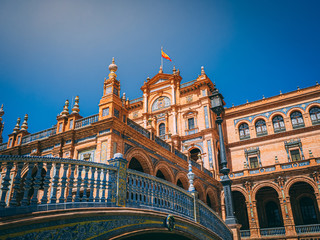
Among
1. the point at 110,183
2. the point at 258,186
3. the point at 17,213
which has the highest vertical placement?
the point at 258,186

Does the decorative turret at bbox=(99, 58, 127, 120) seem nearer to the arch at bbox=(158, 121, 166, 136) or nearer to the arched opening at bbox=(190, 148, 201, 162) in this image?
the arched opening at bbox=(190, 148, 201, 162)

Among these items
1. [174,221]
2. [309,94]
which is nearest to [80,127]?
[174,221]

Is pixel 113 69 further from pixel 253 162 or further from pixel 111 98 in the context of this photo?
pixel 253 162

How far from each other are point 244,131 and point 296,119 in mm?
5428

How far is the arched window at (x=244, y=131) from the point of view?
31.3 meters

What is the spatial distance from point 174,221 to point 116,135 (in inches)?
312

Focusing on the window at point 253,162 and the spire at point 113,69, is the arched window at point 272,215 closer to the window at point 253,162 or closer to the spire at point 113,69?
the window at point 253,162

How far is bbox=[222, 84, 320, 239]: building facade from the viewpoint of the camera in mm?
24109

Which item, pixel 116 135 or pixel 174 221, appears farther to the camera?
pixel 116 135

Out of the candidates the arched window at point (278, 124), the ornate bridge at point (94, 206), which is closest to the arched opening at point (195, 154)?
the arched window at point (278, 124)

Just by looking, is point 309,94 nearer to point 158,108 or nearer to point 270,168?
point 270,168

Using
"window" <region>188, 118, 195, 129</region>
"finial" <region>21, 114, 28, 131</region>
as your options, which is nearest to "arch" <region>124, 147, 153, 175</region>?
"finial" <region>21, 114, 28, 131</region>

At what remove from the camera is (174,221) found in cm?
736

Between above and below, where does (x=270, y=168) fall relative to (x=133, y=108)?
below
